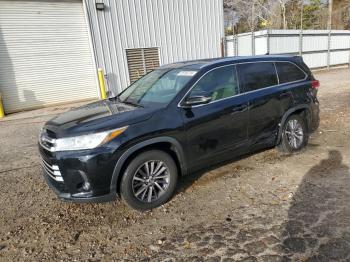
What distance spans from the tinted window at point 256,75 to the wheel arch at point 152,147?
150 cm

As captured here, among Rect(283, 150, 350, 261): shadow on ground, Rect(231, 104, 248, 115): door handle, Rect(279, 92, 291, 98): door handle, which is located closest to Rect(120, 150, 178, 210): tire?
Rect(231, 104, 248, 115): door handle

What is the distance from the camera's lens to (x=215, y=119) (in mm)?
4098

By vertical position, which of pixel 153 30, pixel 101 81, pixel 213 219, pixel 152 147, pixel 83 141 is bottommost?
pixel 213 219

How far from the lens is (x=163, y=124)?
12.0ft

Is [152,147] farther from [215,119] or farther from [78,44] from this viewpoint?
[78,44]

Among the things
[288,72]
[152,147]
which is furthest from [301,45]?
[152,147]

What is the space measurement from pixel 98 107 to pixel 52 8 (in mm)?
9913

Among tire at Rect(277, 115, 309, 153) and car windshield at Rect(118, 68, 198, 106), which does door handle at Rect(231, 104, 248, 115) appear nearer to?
car windshield at Rect(118, 68, 198, 106)

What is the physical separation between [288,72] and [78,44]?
10090mm

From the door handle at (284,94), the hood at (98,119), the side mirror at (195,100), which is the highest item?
the side mirror at (195,100)

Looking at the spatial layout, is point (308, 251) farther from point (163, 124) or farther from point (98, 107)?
point (98, 107)

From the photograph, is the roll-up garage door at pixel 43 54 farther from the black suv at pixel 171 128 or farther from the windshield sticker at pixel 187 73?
the windshield sticker at pixel 187 73

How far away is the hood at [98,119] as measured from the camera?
3387 millimetres

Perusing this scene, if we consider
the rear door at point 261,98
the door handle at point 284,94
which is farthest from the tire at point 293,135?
the door handle at point 284,94
